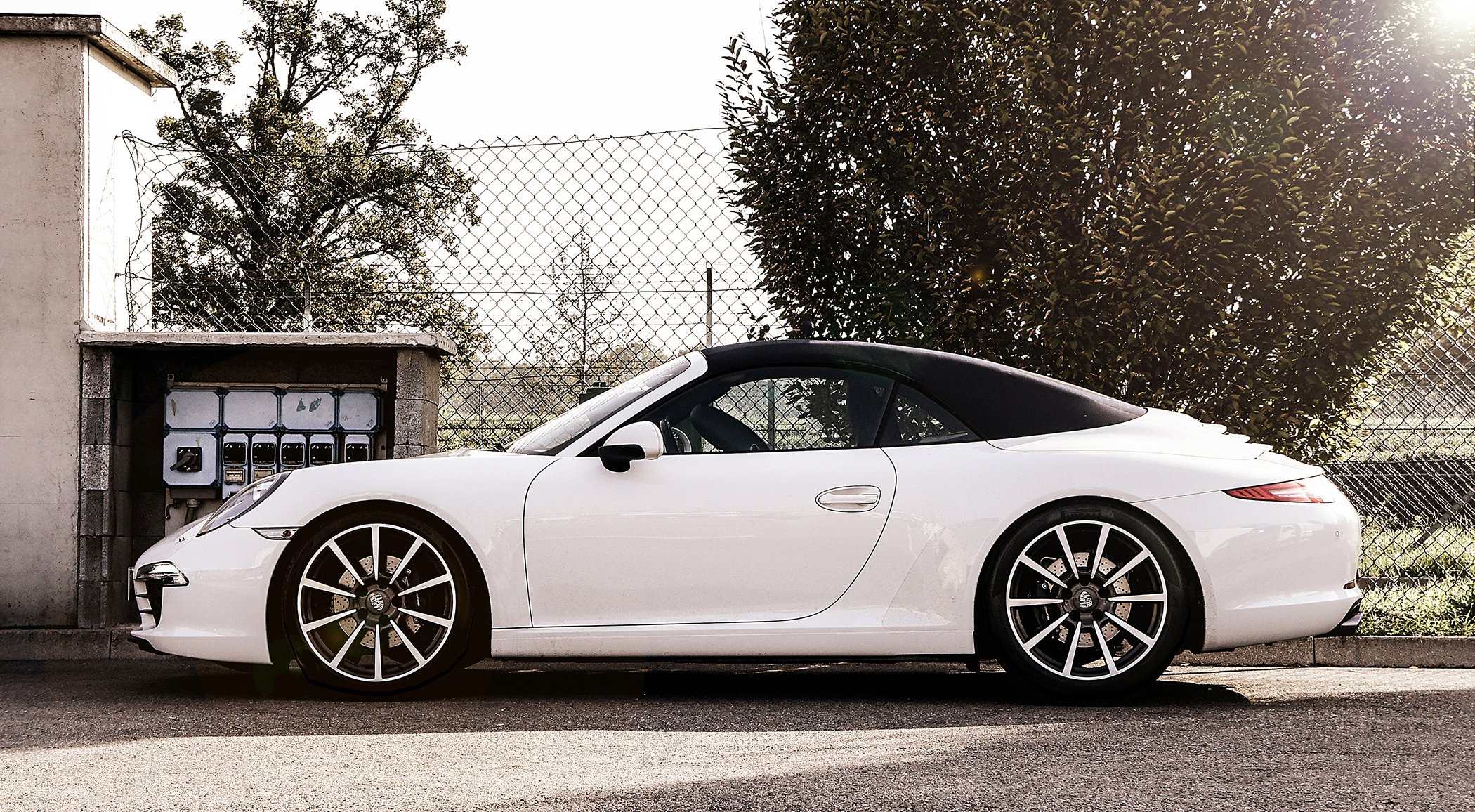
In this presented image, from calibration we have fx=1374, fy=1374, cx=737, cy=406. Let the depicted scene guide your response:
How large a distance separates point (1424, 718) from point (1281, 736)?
2.46 ft

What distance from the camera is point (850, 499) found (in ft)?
16.5

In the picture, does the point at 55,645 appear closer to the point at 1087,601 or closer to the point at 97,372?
the point at 97,372

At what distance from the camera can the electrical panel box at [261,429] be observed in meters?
7.48

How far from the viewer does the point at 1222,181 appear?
6.27m

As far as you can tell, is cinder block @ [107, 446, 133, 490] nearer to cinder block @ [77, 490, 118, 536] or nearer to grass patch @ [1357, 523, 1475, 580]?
cinder block @ [77, 490, 118, 536]

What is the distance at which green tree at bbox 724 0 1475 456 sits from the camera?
6.33 m

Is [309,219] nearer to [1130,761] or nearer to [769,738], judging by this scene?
[769,738]

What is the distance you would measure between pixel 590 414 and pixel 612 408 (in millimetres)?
126

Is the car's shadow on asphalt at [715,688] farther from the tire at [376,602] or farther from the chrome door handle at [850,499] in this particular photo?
the chrome door handle at [850,499]

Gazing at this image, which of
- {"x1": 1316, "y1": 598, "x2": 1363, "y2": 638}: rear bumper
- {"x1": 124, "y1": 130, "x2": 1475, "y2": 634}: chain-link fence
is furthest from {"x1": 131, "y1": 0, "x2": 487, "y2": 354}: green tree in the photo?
{"x1": 1316, "y1": 598, "x2": 1363, "y2": 638}: rear bumper

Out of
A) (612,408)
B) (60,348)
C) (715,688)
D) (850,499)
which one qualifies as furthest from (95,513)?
(850,499)

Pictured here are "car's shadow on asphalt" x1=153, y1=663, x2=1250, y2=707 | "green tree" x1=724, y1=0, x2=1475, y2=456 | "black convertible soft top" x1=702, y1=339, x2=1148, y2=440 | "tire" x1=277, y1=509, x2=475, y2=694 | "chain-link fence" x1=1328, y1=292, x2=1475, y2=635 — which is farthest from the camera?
"chain-link fence" x1=1328, y1=292, x2=1475, y2=635

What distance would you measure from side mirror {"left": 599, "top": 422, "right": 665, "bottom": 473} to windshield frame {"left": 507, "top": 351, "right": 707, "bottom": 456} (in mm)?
158

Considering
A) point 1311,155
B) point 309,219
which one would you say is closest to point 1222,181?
point 1311,155
